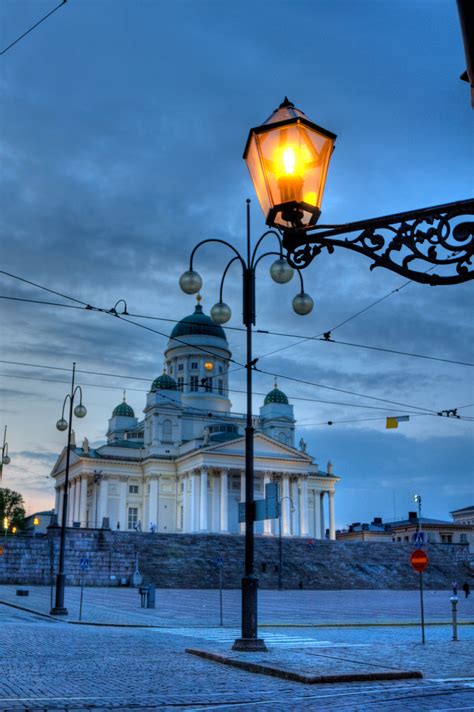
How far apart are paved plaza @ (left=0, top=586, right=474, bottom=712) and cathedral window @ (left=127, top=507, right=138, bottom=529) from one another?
6672cm

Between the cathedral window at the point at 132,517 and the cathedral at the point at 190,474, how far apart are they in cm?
12

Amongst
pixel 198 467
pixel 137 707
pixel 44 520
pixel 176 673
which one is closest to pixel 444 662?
pixel 176 673

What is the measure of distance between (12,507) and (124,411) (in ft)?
123

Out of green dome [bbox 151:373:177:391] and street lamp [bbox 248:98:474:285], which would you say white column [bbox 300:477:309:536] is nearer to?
green dome [bbox 151:373:177:391]

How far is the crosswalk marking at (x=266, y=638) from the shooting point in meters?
17.0

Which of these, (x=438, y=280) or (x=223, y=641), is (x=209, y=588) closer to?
(x=223, y=641)

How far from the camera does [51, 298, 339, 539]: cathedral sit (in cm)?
8762

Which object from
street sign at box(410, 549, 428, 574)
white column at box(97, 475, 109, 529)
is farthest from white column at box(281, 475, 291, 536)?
street sign at box(410, 549, 428, 574)

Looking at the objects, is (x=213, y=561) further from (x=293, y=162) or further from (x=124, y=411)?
(x=293, y=162)

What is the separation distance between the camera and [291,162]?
525cm

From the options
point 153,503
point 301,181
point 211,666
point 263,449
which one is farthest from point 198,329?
point 301,181

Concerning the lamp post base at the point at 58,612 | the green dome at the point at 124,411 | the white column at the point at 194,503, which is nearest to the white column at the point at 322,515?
the white column at the point at 194,503

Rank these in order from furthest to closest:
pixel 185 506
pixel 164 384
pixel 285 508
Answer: pixel 164 384, pixel 285 508, pixel 185 506

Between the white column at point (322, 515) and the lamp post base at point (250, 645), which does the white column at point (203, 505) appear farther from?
the lamp post base at point (250, 645)
